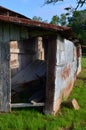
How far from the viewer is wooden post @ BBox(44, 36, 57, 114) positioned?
9414 millimetres

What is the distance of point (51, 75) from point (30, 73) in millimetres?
2657

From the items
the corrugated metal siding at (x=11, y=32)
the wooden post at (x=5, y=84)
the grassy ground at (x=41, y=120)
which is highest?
the corrugated metal siding at (x=11, y=32)

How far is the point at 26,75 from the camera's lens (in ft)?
38.9

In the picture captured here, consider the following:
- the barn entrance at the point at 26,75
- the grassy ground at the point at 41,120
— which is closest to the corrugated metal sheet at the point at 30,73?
the barn entrance at the point at 26,75

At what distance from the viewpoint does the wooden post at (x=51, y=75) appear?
9414mm

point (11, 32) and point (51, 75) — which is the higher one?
point (11, 32)

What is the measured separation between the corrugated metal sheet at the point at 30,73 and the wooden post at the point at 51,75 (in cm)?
175

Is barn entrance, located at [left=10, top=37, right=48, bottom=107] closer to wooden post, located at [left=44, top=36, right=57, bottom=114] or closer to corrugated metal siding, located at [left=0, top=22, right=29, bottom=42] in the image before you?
wooden post, located at [left=44, top=36, right=57, bottom=114]

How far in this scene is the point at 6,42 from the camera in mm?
9422

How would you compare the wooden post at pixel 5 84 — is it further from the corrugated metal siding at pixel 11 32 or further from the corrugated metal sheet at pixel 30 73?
the corrugated metal sheet at pixel 30 73

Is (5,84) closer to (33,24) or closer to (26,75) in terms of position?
(33,24)

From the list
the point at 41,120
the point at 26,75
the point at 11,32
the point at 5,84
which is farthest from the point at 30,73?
the point at 41,120

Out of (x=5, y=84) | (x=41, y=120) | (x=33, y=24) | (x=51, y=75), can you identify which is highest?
(x=33, y=24)

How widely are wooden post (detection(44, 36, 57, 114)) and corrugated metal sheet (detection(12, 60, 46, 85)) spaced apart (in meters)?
1.75
